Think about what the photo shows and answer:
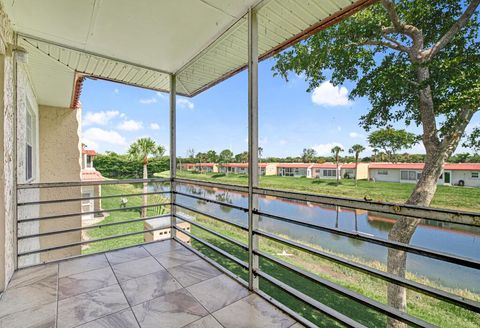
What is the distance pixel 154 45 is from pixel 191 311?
2553 mm

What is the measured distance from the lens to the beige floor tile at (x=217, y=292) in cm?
177

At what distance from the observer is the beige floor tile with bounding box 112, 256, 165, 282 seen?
220 centimetres

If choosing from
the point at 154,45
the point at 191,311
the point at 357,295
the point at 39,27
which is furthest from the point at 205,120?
the point at 357,295

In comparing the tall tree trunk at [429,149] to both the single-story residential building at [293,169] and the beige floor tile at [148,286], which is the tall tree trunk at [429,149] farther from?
the beige floor tile at [148,286]

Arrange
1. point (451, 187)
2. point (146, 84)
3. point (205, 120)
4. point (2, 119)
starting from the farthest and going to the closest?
1. point (205, 120)
2. point (146, 84)
3. point (451, 187)
4. point (2, 119)

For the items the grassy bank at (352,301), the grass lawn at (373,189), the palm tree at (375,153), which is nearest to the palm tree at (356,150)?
the palm tree at (375,153)

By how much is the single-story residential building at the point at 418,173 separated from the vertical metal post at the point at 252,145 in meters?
1.42

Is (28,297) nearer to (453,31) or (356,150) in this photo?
(356,150)

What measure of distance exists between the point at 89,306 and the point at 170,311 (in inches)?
24.9

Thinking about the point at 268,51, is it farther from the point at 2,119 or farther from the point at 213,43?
the point at 2,119

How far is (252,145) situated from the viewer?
1.94 m

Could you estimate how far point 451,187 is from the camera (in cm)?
200

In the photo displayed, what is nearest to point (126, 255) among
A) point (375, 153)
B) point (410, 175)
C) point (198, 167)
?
point (198, 167)

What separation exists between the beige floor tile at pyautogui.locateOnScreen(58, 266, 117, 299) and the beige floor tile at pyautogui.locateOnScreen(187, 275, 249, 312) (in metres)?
0.81
